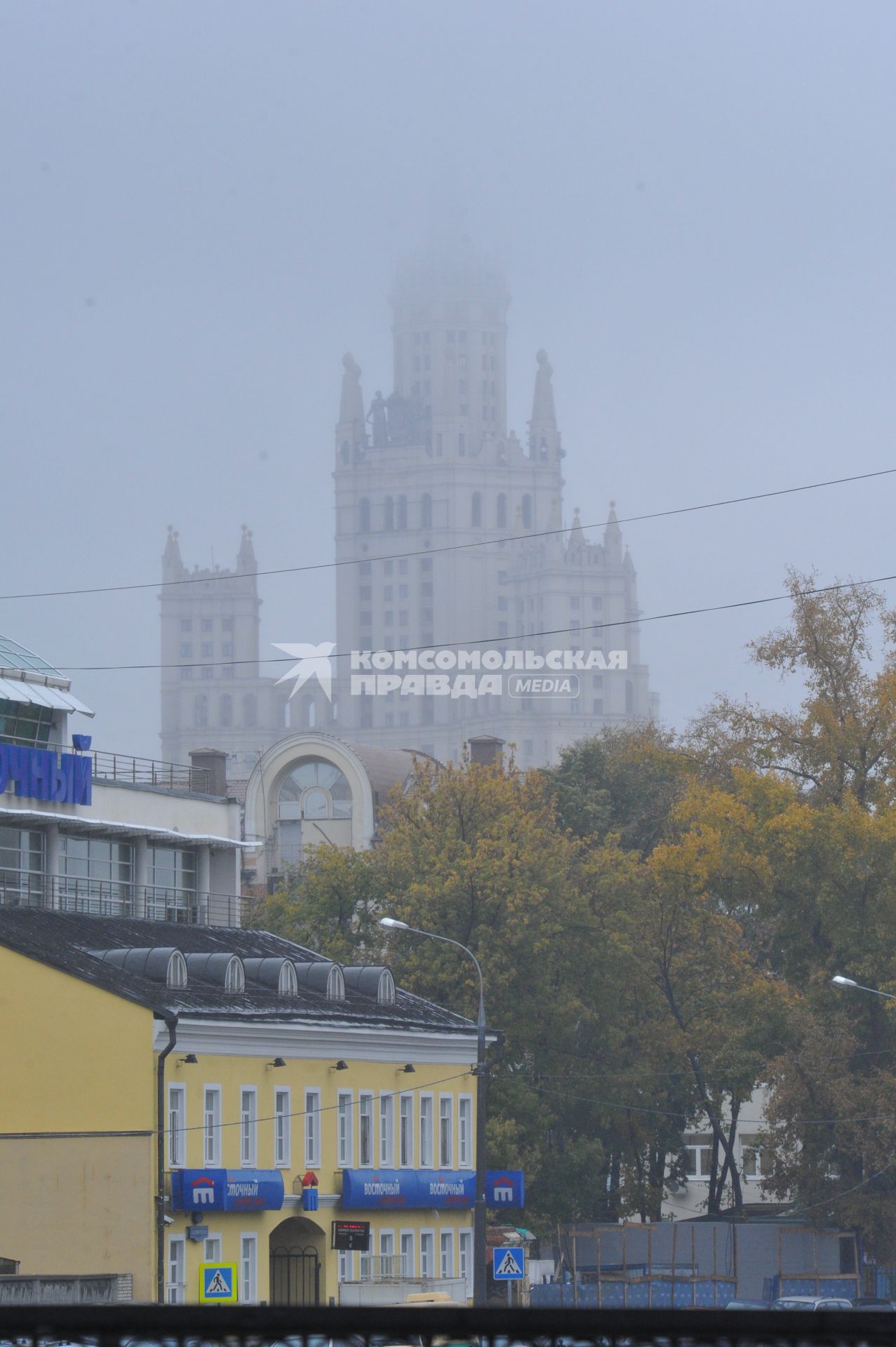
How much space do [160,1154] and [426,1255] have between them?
10048 millimetres

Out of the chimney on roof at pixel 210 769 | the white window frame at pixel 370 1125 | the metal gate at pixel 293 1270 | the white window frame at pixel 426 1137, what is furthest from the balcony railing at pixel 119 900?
the metal gate at pixel 293 1270

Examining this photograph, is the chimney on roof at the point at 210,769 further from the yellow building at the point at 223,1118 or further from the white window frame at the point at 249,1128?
the white window frame at the point at 249,1128

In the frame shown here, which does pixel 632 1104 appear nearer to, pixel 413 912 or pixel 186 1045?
pixel 413 912

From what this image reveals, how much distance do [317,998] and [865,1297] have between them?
19502 mm

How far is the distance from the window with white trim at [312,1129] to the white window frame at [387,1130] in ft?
8.29

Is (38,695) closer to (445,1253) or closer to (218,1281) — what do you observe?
(445,1253)

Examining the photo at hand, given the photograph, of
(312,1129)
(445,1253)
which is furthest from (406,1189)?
(312,1129)

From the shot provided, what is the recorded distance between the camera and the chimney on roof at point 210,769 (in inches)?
2923

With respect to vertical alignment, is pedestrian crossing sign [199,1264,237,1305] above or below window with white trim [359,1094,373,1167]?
below

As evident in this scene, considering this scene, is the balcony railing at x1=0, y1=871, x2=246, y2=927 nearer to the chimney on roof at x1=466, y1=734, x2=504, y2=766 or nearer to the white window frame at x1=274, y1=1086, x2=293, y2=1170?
the white window frame at x1=274, y1=1086, x2=293, y2=1170

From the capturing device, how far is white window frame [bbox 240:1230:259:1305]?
4659cm

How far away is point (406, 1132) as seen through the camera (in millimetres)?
53844

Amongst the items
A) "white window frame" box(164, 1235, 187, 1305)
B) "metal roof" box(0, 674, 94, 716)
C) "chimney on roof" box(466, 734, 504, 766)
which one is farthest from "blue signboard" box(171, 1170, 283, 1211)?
"chimney on roof" box(466, 734, 504, 766)

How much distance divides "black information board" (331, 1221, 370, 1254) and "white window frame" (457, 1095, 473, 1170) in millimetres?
6717
